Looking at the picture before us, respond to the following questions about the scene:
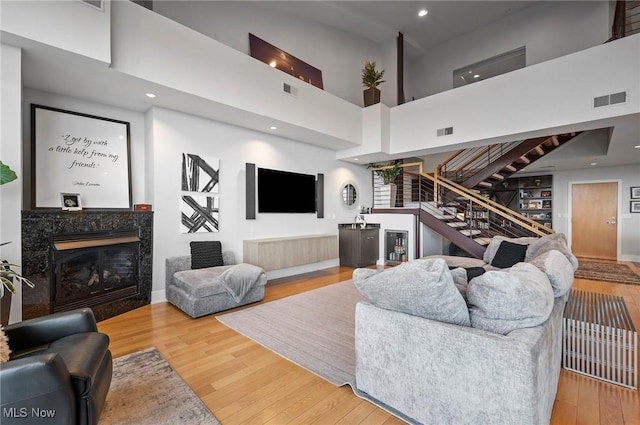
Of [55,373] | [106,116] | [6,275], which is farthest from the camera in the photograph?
[106,116]

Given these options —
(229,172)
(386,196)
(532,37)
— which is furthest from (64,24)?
(532,37)

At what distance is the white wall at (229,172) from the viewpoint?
3.99 metres

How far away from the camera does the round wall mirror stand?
22.5 ft

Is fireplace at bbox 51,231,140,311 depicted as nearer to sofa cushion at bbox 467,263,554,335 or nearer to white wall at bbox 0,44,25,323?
white wall at bbox 0,44,25,323

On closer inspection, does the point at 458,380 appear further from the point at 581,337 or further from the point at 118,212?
the point at 118,212

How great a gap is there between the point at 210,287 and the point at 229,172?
6.70ft

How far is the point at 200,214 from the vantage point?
14.3 feet

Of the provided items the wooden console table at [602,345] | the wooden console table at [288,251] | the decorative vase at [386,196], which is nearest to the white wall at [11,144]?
the wooden console table at [288,251]

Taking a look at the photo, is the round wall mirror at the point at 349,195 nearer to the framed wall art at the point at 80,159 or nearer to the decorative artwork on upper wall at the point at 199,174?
the decorative artwork on upper wall at the point at 199,174

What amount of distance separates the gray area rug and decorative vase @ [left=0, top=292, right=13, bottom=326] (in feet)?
5.95

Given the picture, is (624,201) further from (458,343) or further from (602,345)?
(458,343)

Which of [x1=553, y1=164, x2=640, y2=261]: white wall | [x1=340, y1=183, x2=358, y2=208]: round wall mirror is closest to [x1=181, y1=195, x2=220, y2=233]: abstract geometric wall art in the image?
[x1=340, y1=183, x2=358, y2=208]: round wall mirror

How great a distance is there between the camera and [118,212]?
11.6 ft

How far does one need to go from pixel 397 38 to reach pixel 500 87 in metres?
3.55
